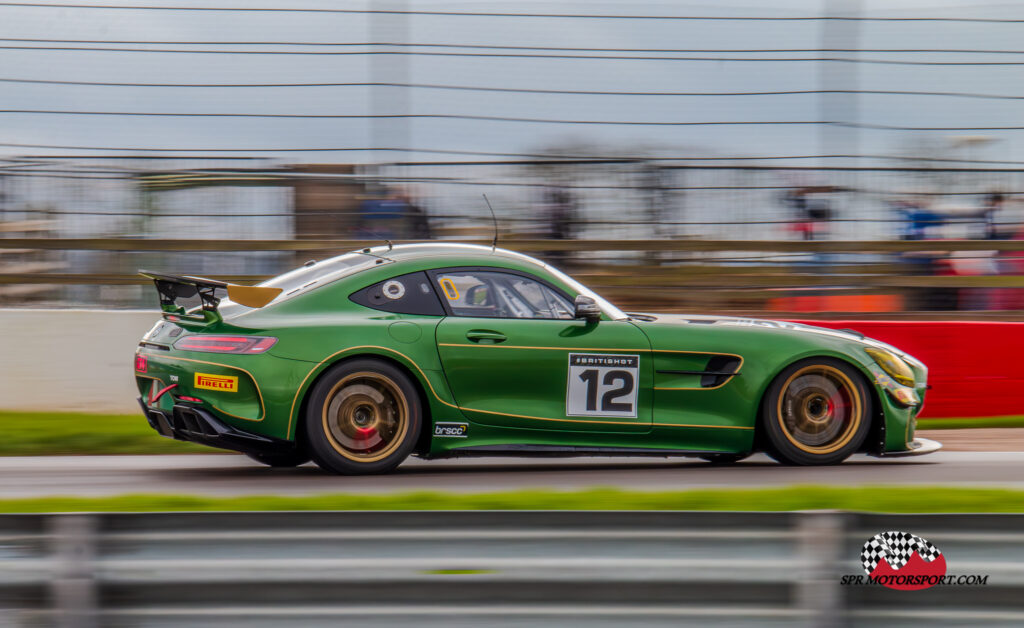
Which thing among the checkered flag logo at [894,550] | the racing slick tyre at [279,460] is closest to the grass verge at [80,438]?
the racing slick tyre at [279,460]

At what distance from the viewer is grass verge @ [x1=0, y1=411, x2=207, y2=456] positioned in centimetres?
816

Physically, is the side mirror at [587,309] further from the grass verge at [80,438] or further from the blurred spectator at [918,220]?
the blurred spectator at [918,220]

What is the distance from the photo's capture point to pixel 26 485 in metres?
6.56

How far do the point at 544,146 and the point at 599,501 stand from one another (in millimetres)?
4635

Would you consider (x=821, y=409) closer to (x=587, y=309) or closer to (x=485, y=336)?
(x=587, y=309)

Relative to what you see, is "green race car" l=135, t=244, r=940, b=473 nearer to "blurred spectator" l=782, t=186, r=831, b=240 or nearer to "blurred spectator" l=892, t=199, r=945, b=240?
"blurred spectator" l=782, t=186, r=831, b=240

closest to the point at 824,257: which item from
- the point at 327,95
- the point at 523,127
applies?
the point at 523,127

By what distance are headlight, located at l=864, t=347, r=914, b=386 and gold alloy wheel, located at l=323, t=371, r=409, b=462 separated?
267cm

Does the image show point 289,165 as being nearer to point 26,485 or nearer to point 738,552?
point 26,485

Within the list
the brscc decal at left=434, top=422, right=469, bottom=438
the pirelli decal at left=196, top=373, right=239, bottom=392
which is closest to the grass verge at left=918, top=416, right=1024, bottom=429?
the brscc decal at left=434, top=422, right=469, bottom=438

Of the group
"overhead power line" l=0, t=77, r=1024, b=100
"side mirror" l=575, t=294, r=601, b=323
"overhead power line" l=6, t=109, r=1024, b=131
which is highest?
"overhead power line" l=0, t=77, r=1024, b=100

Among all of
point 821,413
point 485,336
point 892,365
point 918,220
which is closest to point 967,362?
point 918,220

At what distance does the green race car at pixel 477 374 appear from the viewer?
6.34m

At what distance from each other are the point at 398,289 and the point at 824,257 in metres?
4.43
